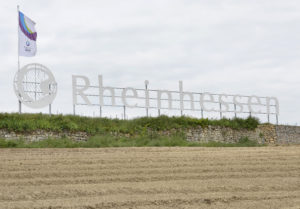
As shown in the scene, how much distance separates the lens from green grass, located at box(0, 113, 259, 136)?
2609 cm

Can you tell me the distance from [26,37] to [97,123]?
7.03m

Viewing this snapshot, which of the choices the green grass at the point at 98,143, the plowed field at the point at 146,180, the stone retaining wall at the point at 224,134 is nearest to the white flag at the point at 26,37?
the stone retaining wall at the point at 224,134

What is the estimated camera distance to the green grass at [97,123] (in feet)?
85.6

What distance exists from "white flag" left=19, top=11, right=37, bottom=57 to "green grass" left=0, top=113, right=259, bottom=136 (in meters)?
4.61

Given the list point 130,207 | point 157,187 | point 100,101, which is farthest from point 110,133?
point 130,207

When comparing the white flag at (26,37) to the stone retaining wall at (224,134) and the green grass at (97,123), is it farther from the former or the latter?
the stone retaining wall at (224,134)

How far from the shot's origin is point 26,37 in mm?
30406

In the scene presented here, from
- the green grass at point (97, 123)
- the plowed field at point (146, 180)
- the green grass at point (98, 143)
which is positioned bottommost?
the plowed field at point (146, 180)

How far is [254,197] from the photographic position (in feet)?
40.0

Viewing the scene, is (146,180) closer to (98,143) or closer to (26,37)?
(98,143)

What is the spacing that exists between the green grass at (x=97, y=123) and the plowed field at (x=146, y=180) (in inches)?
273

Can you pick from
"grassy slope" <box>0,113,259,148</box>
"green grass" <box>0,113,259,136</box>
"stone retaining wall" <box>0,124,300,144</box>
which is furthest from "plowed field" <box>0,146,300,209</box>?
"green grass" <box>0,113,259,136</box>

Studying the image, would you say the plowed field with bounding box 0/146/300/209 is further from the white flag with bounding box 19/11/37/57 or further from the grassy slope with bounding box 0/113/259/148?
the white flag with bounding box 19/11/37/57

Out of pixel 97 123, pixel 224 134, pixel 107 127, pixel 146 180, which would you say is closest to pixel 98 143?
pixel 107 127
